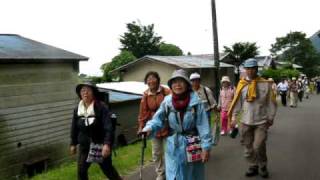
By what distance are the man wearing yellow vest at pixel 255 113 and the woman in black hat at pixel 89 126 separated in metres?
2.33

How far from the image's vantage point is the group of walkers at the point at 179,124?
521 cm

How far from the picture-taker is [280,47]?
7881 centimetres

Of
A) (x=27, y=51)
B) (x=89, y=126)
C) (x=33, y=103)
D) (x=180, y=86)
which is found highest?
(x=27, y=51)

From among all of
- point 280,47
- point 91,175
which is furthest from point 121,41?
point 91,175

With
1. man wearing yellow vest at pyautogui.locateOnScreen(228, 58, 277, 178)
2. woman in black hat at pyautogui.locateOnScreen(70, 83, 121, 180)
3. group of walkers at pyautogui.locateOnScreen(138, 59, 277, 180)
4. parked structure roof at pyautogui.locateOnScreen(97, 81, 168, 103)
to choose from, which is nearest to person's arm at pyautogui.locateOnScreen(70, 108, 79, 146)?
woman in black hat at pyautogui.locateOnScreen(70, 83, 121, 180)

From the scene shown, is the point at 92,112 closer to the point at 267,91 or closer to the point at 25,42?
the point at 267,91

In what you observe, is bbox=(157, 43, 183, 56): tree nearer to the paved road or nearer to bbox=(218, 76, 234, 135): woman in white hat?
the paved road

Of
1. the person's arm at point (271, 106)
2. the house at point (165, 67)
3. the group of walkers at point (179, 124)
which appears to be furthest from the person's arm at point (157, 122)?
the house at point (165, 67)

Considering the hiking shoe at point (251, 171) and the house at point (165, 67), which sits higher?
the house at point (165, 67)

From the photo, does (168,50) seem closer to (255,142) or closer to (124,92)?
(124,92)

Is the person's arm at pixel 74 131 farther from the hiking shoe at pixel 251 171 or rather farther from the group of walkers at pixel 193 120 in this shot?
the hiking shoe at pixel 251 171

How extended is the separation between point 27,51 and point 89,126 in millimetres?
8256

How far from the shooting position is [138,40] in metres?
62.2

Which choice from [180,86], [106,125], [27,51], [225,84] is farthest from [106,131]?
[27,51]
